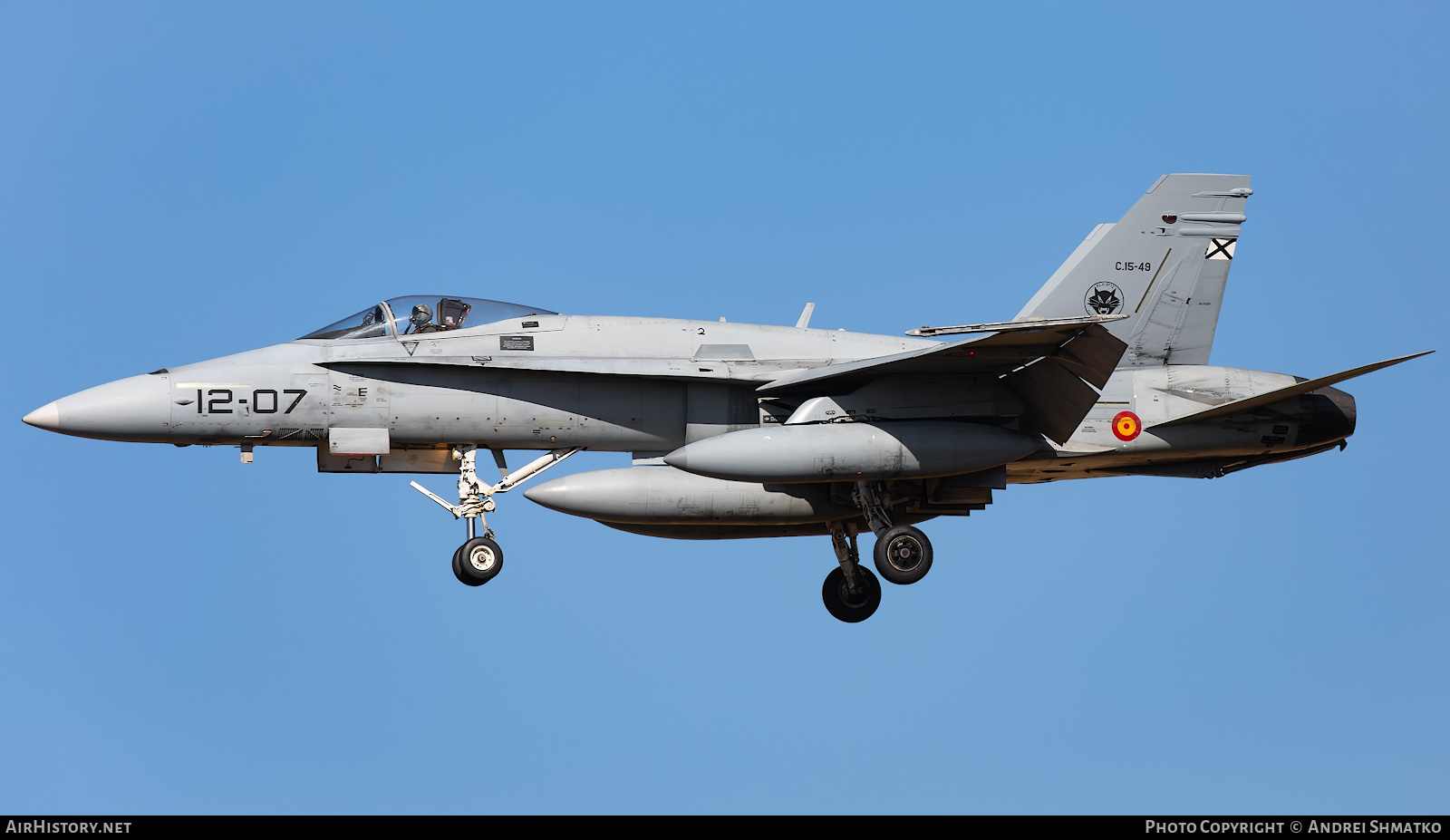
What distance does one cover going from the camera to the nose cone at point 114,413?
1645 centimetres

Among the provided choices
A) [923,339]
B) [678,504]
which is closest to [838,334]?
[923,339]

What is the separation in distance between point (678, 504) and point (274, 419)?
434 centimetres

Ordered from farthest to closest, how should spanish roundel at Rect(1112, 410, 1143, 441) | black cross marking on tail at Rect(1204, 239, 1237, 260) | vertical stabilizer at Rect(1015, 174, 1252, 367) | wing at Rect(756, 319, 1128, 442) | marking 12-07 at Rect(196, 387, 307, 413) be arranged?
black cross marking on tail at Rect(1204, 239, 1237, 260) < vertical stabilizer at Rect(1015, 174, 1252, 367) < spanish roundel at Rect(1112, 410, 1143, 441) < marking 12-07 at Rect(196, 387, 307, 413) < wing at Rect(756, 319, 1128, 442)

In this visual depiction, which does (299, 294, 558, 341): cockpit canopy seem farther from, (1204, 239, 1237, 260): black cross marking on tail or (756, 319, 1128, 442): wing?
(1204, 239, 1237, 260): black cross marking on tail

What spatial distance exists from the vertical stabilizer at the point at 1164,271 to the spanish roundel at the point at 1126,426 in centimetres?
102

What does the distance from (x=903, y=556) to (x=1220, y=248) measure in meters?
5.60

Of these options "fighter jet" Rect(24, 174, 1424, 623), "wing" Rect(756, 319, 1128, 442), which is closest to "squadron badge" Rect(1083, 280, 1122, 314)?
"fighter jet" Rect(24, 174, 1424, 623)

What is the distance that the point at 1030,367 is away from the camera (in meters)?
17.3

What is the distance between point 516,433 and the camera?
691 inches

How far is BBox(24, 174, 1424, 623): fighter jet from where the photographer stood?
16.7 metres

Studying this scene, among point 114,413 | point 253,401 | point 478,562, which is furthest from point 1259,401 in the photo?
point 114,413

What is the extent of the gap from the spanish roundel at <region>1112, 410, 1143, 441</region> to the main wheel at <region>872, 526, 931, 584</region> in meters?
2.49
